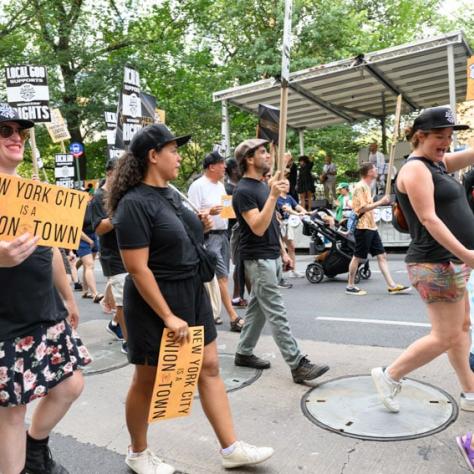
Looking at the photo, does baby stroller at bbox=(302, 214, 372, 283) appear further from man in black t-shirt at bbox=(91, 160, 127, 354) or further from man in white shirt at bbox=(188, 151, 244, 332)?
man in black t-shirt at bbox=(91, 160, 127, 354)

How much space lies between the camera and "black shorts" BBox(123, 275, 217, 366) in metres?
2.50

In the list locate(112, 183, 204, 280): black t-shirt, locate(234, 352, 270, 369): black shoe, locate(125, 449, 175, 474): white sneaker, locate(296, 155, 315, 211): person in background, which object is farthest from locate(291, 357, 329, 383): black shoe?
locate(296, 155, 315, 211): person in background

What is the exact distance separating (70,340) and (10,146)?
0.95 m

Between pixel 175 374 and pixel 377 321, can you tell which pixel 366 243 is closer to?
pixel 377 321

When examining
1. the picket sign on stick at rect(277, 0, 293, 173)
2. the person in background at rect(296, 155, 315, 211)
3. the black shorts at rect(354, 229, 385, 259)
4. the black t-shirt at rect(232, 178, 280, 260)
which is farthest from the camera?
the person in background at rect(296, 155, 315, 211)

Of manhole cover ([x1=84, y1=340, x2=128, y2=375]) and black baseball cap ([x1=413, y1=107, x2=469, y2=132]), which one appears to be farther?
manhole cover ([x1=84, y1=340, x2=128, y2=375])

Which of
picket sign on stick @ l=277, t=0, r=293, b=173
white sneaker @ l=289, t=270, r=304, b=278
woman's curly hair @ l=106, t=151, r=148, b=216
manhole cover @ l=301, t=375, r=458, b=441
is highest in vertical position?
picket sign on stick @ l=277, t=0, r=293, b=173

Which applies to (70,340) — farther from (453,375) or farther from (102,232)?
(453,375)

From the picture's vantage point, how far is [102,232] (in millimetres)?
4309

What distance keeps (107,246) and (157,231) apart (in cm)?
208

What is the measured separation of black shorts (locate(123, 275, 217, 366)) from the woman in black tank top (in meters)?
1.38

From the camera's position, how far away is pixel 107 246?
441 cm

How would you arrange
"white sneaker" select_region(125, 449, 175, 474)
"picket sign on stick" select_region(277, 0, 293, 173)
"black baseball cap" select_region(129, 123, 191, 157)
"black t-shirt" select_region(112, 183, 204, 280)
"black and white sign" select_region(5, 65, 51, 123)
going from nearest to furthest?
"black t-shirt" select_region(112, 183, 204, 280) → "black baseball cap" select_region(129, 123, 191, 157) → "white sneaker" select_region(125, 449, 175, 474) → "picket sign on stick" select_region(277, 0, 293, 173) → "black and white sign" select_region(5, 65, 51, 123)

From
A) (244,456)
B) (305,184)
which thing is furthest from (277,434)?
(305,184)
